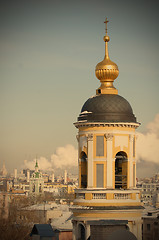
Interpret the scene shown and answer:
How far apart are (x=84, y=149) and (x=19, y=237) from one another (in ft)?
60.7

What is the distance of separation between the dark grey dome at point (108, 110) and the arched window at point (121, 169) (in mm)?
1611

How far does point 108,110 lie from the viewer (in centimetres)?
3725

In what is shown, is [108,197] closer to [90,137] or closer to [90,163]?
[90,163]

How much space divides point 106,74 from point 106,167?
4.31 metres

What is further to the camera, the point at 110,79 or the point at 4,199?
the point at 4,199

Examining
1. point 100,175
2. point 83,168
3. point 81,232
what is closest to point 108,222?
point 81,232

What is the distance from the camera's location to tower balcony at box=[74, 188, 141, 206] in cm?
3650

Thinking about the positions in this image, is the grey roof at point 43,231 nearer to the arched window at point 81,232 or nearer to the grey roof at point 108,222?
the arched window at point 81,232

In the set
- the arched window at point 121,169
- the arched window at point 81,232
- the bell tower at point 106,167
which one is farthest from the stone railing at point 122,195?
the arched window at point 81,232

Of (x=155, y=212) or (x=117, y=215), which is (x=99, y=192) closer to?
(x=117, y=215)

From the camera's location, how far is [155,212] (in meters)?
93.1

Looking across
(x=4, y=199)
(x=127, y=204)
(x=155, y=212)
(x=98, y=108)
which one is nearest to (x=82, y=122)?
(x=98, y=108)

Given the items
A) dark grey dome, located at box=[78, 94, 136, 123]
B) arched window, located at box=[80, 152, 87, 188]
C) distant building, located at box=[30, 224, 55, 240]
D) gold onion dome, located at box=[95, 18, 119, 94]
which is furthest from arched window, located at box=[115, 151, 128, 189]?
distant building, located at box=[30, 224, 55, 240]

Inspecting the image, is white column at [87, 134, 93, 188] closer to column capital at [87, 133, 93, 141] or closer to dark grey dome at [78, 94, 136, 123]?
column capital at [87, 133, 93, 141]
